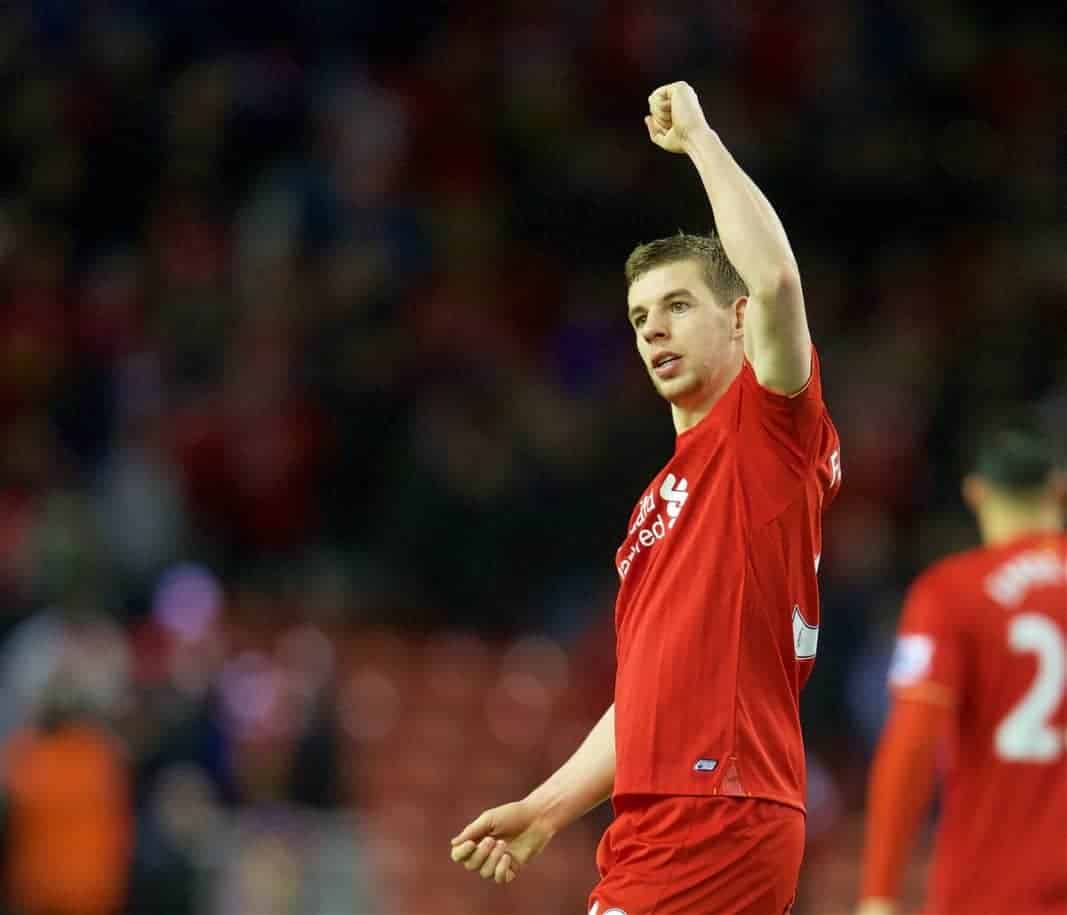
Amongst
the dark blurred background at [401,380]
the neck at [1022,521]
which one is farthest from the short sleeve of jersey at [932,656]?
the dark blurred background at [401,380]

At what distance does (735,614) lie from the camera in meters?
3.88

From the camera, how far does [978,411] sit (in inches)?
486

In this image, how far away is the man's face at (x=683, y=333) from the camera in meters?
4.07

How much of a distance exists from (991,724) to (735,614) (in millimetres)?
1977

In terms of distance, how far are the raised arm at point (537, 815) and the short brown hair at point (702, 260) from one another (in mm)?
889

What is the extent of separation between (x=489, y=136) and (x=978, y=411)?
418cm

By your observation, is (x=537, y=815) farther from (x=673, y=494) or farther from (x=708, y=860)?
(x=673, y=494)

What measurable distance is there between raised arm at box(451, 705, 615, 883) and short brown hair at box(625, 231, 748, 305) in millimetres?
889

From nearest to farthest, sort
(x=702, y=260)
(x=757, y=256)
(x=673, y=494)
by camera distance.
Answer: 1. (x=757, y=256)
2. (x=673, y=494)
3. (x=702, y=260)

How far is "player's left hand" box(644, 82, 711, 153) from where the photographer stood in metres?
3.84

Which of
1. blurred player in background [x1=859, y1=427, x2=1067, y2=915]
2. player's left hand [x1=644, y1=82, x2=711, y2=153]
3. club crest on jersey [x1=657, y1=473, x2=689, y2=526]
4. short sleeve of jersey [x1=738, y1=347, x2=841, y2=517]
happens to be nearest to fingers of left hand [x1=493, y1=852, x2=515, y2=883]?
club crest on jersey [x1=657, y1=473, x2=689, y2=526]

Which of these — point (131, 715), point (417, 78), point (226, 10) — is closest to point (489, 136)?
point (417, 78)

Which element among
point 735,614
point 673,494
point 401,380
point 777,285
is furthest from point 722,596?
point 401,380

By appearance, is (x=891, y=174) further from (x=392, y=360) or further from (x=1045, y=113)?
(x=392, y=360)
